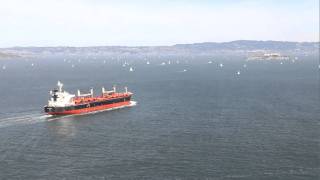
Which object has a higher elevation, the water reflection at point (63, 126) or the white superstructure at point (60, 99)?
the white superstructure at point (60, 99)

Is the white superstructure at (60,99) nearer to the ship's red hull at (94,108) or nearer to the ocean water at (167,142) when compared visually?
the ship's red hull at (94,108)

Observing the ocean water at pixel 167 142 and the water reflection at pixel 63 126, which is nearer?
the ocean water at pixel 167 142

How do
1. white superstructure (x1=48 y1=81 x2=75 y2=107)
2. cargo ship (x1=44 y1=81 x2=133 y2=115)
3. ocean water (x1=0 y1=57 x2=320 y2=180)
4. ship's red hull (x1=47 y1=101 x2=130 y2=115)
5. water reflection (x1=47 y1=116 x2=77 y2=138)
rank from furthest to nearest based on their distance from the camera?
ship's red hull (x1=47 y1=101 x2=130 y2=115), white superstructure (x1=48 y1=81 x2=75 y2=107), cargo ship (x1=44 y1=81 x2=133 y2=115), water reflection (x1=47 y1=116 x2=77 y2=138), ocean water (x1=0 y1=57 x2=320 y2=180)

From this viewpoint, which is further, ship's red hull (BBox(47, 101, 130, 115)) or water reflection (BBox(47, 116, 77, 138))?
ship's red hull (BBox(47, 101, 130, 115))

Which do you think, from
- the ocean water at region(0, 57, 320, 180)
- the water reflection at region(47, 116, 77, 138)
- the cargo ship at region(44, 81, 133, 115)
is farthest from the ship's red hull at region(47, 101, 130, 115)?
the ocean water at region(0, 57, 320, 180)

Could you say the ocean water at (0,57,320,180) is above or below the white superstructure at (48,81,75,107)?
below

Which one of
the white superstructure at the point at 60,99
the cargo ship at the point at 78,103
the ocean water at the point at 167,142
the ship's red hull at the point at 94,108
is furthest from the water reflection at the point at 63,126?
the white superstructure at the point at 60,99

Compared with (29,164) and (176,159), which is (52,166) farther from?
(176,159)

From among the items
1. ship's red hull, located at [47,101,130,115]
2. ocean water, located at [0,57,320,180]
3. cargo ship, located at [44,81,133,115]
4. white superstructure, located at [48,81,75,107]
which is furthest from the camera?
ship's red hull, located at [47,101,130,115]

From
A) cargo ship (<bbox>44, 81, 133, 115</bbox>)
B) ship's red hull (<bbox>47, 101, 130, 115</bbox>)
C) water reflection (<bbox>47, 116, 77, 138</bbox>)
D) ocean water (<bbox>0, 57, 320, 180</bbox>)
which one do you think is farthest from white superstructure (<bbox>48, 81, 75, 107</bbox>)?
water reflection (<bbox>47, 116, 77, 138</bbox>)

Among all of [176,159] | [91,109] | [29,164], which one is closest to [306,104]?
[91,109]

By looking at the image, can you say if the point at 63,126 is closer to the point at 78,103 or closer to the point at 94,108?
the point at 78,103

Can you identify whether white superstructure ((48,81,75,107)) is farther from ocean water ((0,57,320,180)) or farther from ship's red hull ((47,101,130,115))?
ocean water ((0,57,320,180))
